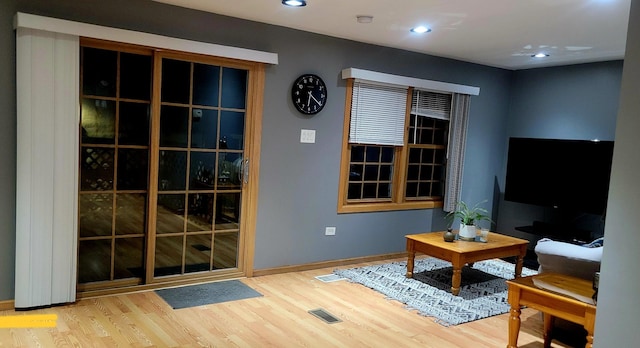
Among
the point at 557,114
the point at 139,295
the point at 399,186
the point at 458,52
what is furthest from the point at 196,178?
the point at 557,114

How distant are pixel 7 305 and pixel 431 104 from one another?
14.8ft

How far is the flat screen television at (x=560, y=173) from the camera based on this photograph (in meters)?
5.18

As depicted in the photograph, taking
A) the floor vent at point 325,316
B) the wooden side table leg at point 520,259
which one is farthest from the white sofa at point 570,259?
the floor vent at point 325,316

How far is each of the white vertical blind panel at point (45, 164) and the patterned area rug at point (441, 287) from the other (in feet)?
8.30

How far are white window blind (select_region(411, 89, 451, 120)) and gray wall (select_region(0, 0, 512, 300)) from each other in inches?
8.1

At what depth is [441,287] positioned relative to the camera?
15.0ft

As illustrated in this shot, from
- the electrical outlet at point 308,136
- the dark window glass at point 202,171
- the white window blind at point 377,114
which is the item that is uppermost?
the white window blind at point 377,114

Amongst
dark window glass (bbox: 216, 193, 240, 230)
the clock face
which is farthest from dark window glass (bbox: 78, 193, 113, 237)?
the clock face

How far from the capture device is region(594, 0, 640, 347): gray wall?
2105 mm

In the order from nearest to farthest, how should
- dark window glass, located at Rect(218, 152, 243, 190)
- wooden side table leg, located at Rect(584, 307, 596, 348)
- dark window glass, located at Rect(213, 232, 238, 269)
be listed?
1. wooden side table leg, located at Rect(584, 307, 596, 348)
2. dark window glass, located at Rect(218, 152, 243, 190)
3. dark window glass, located at Rect(213, 232, 238, 269)

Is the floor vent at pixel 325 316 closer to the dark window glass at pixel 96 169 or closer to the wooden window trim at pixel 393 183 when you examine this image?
the wooden window trim at pixel 393 183

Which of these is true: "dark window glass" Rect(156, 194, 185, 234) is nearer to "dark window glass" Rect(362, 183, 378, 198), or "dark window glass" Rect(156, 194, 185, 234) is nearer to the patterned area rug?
the patterned area rug

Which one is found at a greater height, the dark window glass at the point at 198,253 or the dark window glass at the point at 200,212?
the dark window glass at the point at 200,212

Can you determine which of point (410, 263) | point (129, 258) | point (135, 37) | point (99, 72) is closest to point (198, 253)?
point (129, 258)
